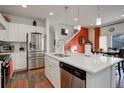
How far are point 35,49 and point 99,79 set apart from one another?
3.77m

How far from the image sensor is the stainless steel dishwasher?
1.49 m

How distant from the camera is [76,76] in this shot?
5.41 ft

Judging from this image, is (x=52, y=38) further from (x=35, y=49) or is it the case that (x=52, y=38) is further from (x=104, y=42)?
(x=104, y=42)

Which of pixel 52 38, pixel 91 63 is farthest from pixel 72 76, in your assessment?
pixel 52 38

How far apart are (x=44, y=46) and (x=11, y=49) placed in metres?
1.48

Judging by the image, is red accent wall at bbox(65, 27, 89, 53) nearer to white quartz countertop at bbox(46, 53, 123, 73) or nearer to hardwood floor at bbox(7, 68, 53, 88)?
hardwood floor at bbox(7, 68, 53, 88)

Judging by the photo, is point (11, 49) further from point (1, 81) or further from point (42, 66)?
point (1, 81)

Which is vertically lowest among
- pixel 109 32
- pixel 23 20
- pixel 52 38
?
pixel 52 38

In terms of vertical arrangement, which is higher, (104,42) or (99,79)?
(104,42)

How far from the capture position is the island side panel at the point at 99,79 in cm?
138

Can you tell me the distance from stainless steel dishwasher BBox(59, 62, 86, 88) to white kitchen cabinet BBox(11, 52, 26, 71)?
9.43ft

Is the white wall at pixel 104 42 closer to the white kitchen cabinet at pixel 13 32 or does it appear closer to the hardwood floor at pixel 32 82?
the hardwood floor at pixel 32 82

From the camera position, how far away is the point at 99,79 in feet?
4.89
